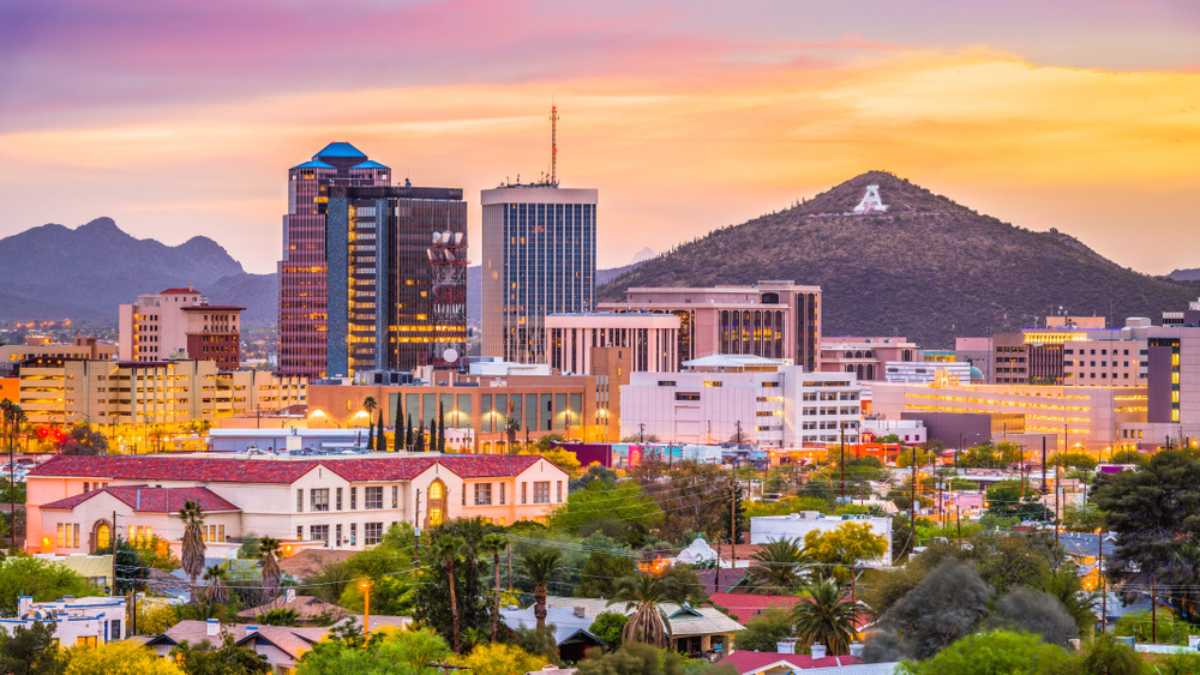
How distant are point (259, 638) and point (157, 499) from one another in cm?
3814

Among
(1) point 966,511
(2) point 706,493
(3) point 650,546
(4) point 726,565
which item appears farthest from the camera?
(1) point 966,511

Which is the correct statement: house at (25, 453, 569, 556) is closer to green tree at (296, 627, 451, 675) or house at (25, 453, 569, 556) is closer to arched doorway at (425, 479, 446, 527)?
arched doorway at (425, 479, 446, 527)

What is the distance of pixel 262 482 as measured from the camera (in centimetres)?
10456

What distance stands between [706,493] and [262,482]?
2835 centimetres

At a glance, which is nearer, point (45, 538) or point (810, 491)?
point (45, 538)

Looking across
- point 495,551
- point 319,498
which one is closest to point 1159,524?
point 495,551

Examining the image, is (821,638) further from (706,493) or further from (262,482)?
(706,493)

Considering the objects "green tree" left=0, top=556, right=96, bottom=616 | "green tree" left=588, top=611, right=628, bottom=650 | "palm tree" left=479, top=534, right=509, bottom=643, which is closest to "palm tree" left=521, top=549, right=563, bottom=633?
"palm tree" left=479, top=534, right=509, bottom=643

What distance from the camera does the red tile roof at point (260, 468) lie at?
10644cm

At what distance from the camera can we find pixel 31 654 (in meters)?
60.8

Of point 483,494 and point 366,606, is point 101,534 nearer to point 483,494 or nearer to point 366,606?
point 483,494

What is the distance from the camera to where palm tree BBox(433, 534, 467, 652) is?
69.7 m

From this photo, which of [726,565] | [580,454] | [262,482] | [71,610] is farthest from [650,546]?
[580,454]

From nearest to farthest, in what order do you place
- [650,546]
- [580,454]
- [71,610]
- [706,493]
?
1. [71,610]
2. [650,546]
3. [706,493]
4. [580,454]
